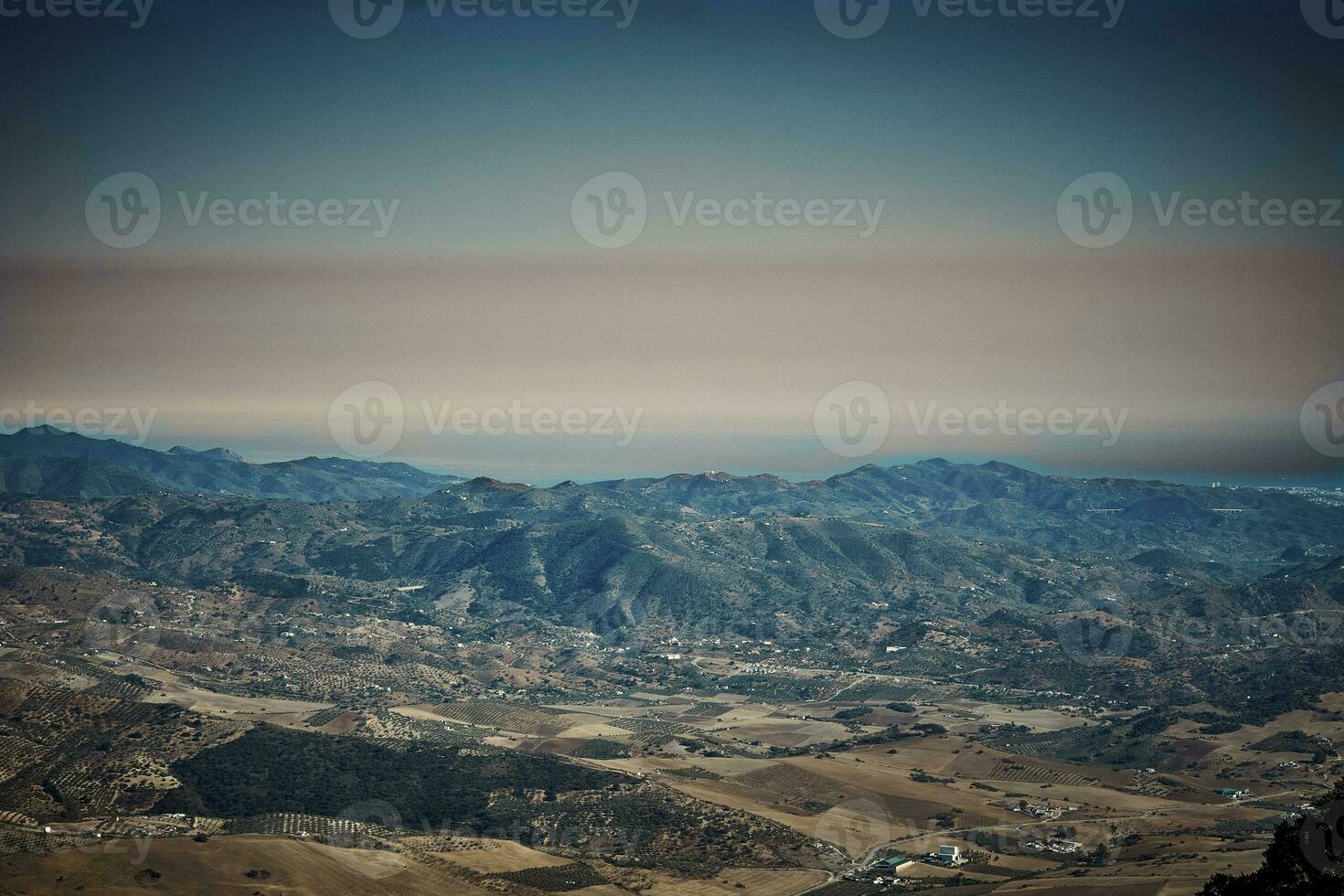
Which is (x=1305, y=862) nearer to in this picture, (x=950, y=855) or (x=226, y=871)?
(x=950, y=855)

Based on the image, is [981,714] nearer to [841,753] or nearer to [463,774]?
[841,753]

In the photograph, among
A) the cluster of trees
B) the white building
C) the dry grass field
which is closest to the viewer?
the cluster of trees

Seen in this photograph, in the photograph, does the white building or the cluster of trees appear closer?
the cluster of trees

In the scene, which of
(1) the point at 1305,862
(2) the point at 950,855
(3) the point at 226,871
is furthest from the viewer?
(2) the point at 950,855

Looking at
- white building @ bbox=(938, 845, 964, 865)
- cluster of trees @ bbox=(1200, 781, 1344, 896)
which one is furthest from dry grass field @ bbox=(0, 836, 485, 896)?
cluster of trees @ bbox=(1200, 781, 1344, 896)

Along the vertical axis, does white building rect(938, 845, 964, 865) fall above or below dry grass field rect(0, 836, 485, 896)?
below

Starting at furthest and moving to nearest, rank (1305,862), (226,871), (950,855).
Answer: (950,855) → (226,871) → (1305,862)

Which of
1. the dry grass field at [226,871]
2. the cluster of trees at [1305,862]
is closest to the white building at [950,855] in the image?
the cluster of trees at [1305,862]

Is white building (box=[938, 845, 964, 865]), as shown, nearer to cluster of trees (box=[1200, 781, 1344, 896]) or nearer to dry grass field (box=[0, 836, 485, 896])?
cluster of trees (box=[1200, 781, 1344, 896])

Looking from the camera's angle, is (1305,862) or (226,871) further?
(226,871)

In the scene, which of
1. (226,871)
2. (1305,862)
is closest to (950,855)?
(1305,862)

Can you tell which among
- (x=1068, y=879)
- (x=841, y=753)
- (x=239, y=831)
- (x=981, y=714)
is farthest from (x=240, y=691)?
(x=1068, y=879)

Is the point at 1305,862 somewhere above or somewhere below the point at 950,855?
above
